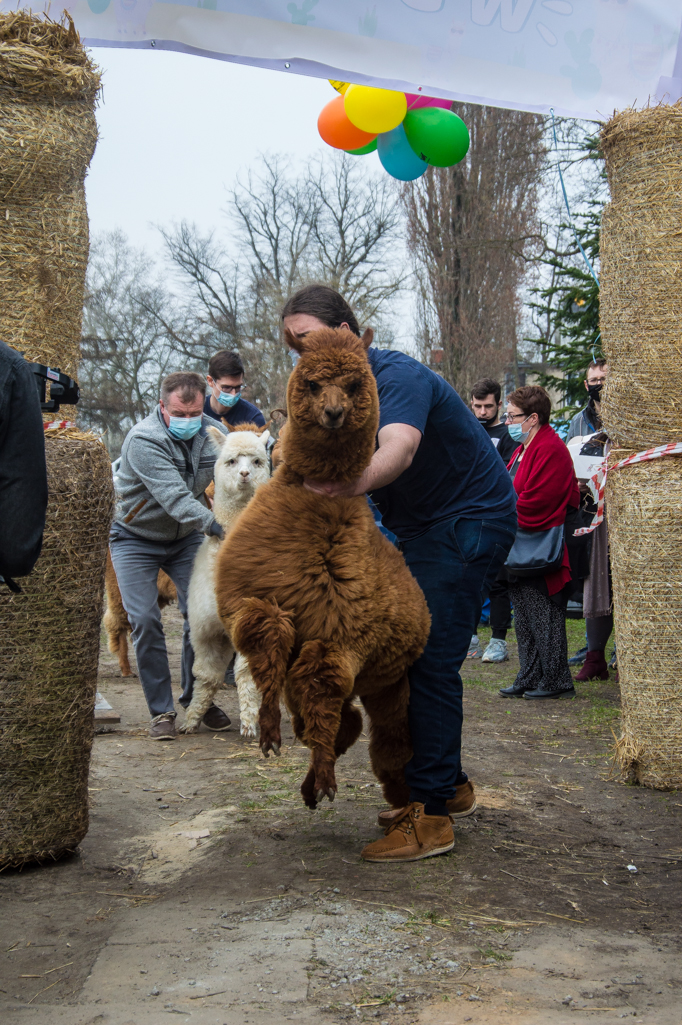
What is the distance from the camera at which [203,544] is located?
5.59m

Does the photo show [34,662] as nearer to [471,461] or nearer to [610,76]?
[471,461]

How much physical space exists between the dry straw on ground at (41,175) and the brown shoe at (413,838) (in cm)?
199

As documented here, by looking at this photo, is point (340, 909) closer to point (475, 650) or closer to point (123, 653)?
point (123, 653)

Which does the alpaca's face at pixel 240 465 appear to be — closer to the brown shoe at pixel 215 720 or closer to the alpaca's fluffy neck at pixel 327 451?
the brown shoe at pixel 215 720

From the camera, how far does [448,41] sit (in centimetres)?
392

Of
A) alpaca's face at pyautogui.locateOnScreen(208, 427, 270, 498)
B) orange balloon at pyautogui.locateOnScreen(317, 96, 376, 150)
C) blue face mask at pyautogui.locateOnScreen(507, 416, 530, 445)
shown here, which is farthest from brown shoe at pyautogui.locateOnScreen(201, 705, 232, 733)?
orange balloon at pyautogui.locateOnScreen(317, 96, 376, 150)

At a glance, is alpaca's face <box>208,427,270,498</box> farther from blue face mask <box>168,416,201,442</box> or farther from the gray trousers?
the gray trousers

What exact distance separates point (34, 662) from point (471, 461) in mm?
1782

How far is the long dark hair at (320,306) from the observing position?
3.05m

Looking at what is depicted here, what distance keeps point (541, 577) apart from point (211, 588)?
8.44 feet

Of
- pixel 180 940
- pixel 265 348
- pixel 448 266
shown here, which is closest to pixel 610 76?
pixel 180 940

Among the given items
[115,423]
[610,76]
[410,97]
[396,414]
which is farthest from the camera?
[115,423]

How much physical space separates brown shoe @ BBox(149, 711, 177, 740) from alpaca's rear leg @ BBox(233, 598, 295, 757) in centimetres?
299

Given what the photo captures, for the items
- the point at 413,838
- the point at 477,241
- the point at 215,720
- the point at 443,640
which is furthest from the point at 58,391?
the point at 477,241
